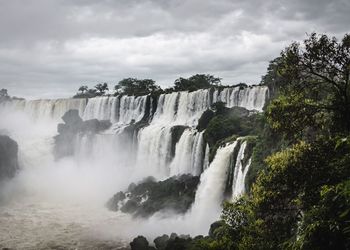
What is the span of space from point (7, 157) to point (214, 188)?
26.0m

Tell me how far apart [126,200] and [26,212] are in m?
8.13

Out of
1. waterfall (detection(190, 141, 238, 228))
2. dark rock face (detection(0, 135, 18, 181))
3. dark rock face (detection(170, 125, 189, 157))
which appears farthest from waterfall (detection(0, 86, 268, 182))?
dark rock face (detection(0, 135, 18, 181))

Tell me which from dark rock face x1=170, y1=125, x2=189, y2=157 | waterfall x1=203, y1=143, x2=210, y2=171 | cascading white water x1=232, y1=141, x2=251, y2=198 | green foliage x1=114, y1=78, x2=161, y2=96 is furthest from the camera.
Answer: green foliage x1=114, y1=78, x2=161, y2=96

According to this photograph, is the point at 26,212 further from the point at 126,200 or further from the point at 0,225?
the point at 126,200

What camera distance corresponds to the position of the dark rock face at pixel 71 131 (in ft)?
167

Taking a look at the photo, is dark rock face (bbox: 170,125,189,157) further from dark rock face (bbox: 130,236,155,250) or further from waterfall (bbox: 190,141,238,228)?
dark rock face (bbox: 130,236,155,250)

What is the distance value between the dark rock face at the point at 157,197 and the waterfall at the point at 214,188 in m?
2.01

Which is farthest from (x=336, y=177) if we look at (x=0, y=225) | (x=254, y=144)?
(x=0, y=225)

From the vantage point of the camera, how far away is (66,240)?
26.7 m

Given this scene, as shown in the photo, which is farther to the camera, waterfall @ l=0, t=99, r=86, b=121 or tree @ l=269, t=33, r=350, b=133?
waterfall @ l=0, t=99, r=86, b=121

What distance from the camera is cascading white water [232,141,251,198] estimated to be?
78.4 ft

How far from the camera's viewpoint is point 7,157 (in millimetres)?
44125

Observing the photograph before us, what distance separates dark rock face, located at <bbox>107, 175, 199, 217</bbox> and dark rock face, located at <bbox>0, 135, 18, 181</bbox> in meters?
14.0

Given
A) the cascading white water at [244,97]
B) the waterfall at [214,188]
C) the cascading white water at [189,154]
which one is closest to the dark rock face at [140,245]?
the waterfall at [214,188]
